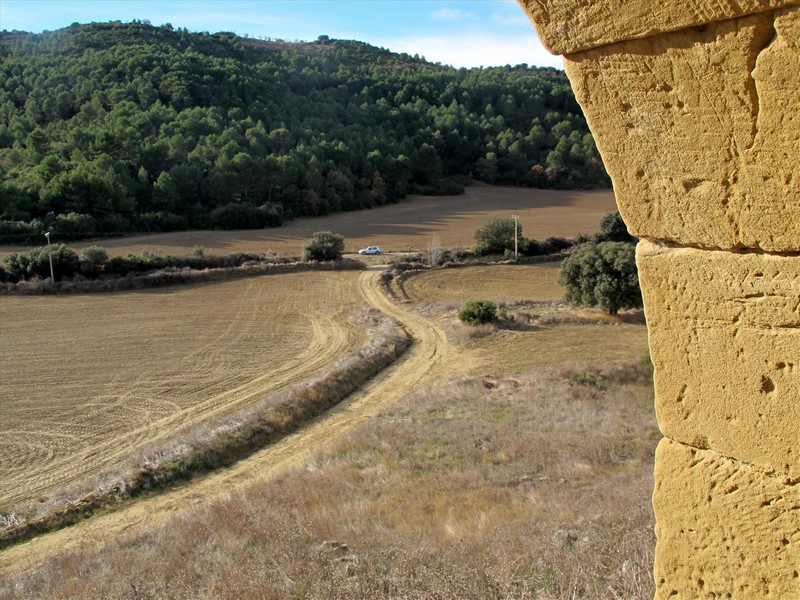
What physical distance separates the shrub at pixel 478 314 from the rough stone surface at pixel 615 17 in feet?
69.0

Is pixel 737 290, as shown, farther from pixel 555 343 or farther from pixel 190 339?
pixel 190 339

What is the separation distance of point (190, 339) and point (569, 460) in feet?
49.8

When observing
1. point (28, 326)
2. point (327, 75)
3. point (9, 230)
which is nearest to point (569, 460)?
point (28, 326)

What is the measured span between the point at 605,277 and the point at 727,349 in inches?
901

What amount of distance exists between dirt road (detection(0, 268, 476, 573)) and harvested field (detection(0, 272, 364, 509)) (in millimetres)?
1911

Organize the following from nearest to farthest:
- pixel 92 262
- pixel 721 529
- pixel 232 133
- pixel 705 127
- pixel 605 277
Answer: pixel 705 127
pixel 721 529
pixel 605 277
pixel 92 262
pixel 232 133

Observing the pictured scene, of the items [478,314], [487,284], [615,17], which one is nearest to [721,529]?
[615,17]

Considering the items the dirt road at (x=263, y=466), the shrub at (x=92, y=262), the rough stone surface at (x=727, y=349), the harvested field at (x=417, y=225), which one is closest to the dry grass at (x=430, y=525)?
the dirt road at (x=263, y=466)

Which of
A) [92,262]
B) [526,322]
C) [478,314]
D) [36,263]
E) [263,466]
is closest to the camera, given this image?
[263,466]

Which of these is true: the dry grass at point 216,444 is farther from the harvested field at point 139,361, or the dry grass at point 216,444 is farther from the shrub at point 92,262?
the shrub at point 92,262

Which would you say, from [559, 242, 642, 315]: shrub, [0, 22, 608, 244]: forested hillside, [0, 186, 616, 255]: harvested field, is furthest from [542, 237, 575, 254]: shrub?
[0, 22, 608, 244]: forested hillside

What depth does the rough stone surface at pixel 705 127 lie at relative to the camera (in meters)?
2.13

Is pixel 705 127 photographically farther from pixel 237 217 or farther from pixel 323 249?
pixel 237 217

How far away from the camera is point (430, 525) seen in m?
7.98
